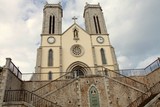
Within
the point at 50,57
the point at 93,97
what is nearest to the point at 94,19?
the point at 50,57

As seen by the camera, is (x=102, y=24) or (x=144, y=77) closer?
(x=144, y=77)

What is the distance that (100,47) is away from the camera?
26828 millimetres

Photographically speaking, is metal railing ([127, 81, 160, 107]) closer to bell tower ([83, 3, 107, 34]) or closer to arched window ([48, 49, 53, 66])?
arched window ([48, 49, 53, 66])

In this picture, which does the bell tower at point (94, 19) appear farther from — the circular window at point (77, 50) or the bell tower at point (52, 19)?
the bell tower at point (52, 19)

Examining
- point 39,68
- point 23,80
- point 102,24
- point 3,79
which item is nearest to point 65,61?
point 39,68

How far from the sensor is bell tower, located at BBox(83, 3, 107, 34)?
99.1 ft

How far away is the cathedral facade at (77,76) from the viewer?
1206cm

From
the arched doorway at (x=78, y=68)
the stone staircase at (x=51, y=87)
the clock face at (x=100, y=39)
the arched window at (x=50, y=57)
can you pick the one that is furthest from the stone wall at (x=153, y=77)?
the arched window at (x=50, y=57)

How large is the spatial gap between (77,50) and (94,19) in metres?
9.30

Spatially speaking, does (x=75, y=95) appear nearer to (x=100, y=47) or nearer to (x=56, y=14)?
(x=100, y=47)

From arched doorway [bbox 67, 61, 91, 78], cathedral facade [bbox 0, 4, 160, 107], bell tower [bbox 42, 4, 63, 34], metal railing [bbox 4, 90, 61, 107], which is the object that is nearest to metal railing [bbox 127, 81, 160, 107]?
cathedral facade [bbox 0, 4, 160, 107]

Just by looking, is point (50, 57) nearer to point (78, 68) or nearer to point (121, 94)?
point (78, 68)

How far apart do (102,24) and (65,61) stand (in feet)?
37.8

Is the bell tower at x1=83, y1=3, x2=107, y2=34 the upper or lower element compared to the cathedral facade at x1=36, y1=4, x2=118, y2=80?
upper
